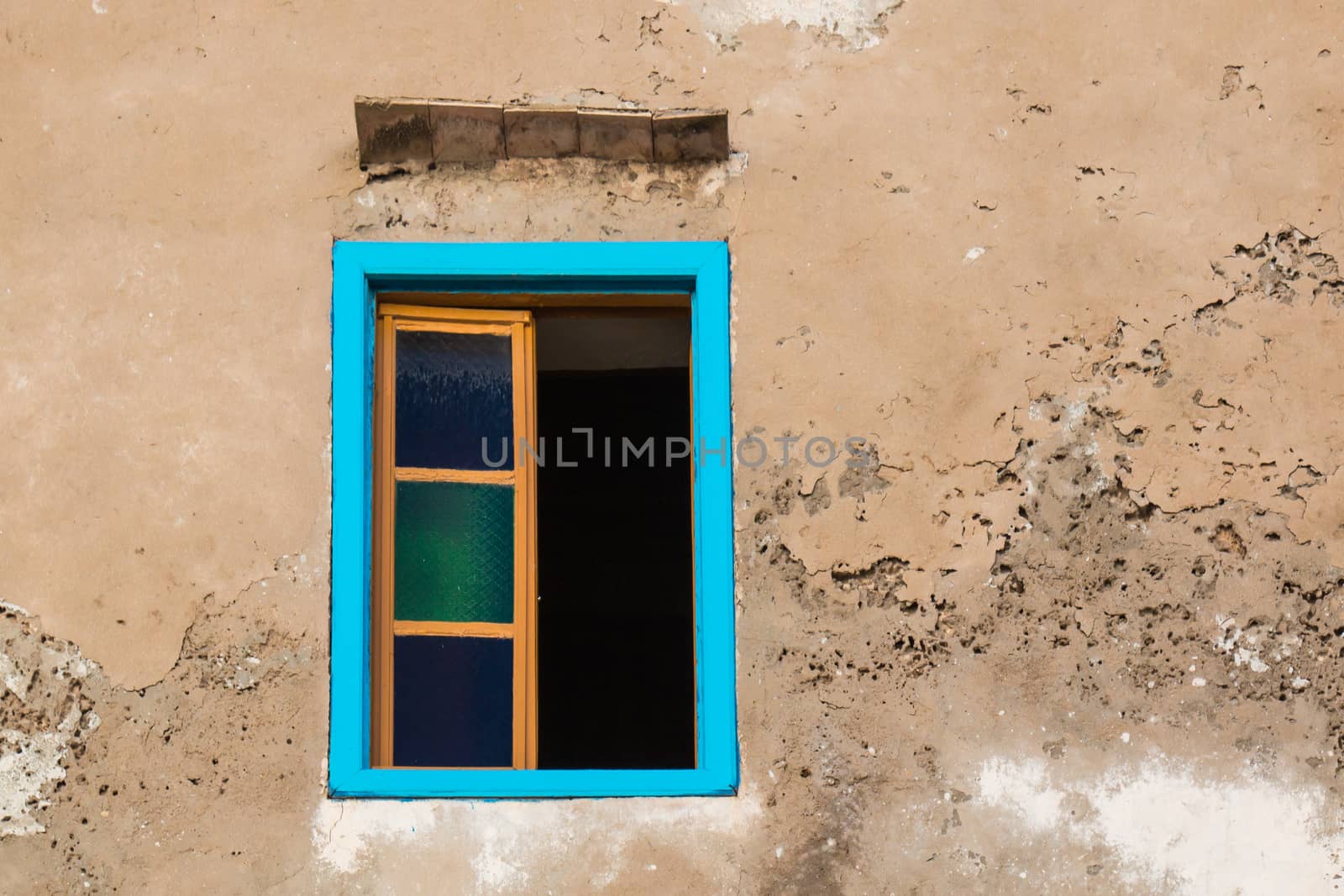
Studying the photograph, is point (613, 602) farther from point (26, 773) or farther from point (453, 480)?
point (26, 773)

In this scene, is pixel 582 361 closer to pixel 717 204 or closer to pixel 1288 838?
pixel 717 204

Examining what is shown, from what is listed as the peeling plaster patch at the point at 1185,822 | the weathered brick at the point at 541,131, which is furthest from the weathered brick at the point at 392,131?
the peeling plaster patch at the point at 1185,822

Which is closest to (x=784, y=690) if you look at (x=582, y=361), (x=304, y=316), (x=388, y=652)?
(x=388, y=652)

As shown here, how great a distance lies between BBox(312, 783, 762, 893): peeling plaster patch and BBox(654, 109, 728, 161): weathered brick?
134 cm

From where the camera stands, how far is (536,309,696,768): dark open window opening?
218 inches

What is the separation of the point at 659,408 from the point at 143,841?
Result: 283 centimetres

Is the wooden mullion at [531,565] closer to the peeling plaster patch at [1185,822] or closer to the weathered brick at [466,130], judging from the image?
the weathered brick at [466,130]

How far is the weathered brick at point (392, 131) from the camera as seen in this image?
3250mm

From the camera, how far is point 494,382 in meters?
3.37

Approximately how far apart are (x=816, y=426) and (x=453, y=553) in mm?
803

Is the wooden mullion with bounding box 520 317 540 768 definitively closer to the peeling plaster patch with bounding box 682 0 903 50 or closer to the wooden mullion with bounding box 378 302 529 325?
the wooden mullion with bounding box 378 302 529 325

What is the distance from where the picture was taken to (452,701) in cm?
321

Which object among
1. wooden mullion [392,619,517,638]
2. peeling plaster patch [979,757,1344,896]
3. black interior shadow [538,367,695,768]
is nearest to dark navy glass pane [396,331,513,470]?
wooden mullion [392,619,517,638]

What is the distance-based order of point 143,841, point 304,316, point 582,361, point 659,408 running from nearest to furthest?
1. point 143,841
2. point 304,316
3. point 582,361
4. point 659,408
